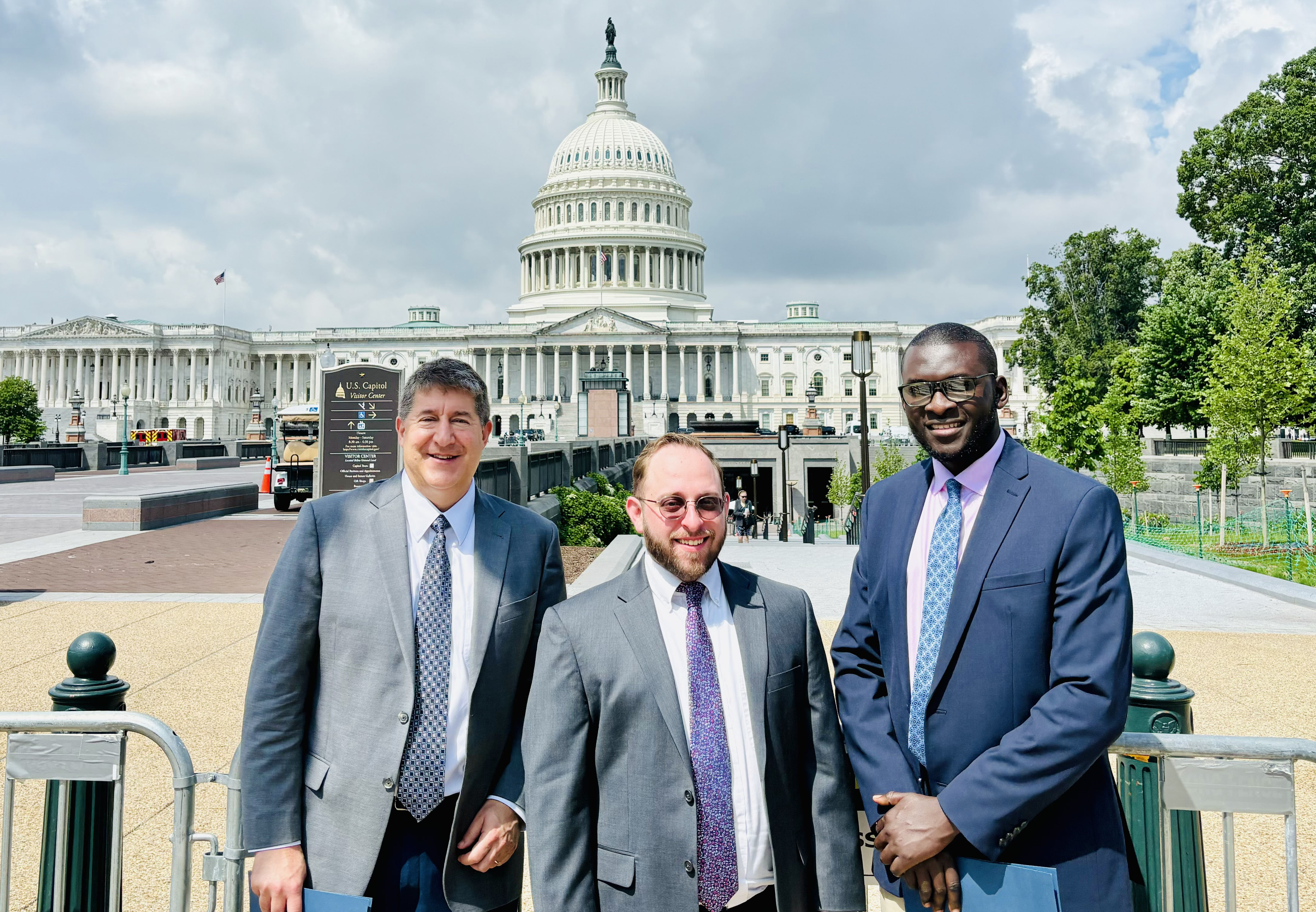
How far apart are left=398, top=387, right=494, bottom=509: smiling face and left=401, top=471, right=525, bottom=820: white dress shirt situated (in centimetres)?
6

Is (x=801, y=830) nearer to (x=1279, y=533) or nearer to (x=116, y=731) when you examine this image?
(x=116, y=731)

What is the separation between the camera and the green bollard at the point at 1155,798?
3.47 m

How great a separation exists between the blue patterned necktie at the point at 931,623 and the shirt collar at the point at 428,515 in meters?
1.70

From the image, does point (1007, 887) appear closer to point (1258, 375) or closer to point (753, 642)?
point (753, 642)

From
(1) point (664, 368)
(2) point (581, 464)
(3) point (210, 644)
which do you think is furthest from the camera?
(1) point (664, 368)

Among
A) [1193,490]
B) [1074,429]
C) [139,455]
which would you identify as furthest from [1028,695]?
[139,455]

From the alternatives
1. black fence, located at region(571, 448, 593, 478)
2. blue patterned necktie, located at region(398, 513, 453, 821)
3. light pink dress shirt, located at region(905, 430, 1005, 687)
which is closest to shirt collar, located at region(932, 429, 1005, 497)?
light pink dress shirt, located at region(905, 430, 1005, 687)

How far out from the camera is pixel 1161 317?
4119 cm

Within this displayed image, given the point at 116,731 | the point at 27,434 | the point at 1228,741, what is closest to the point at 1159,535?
the point at 1228,741

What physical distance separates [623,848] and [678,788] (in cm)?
26

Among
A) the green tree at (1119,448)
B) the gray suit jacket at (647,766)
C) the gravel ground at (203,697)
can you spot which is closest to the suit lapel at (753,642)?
the gray suit jacket at (647,766)

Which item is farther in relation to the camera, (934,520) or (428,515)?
(428,515)

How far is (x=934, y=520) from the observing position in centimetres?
323

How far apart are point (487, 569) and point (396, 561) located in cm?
33
